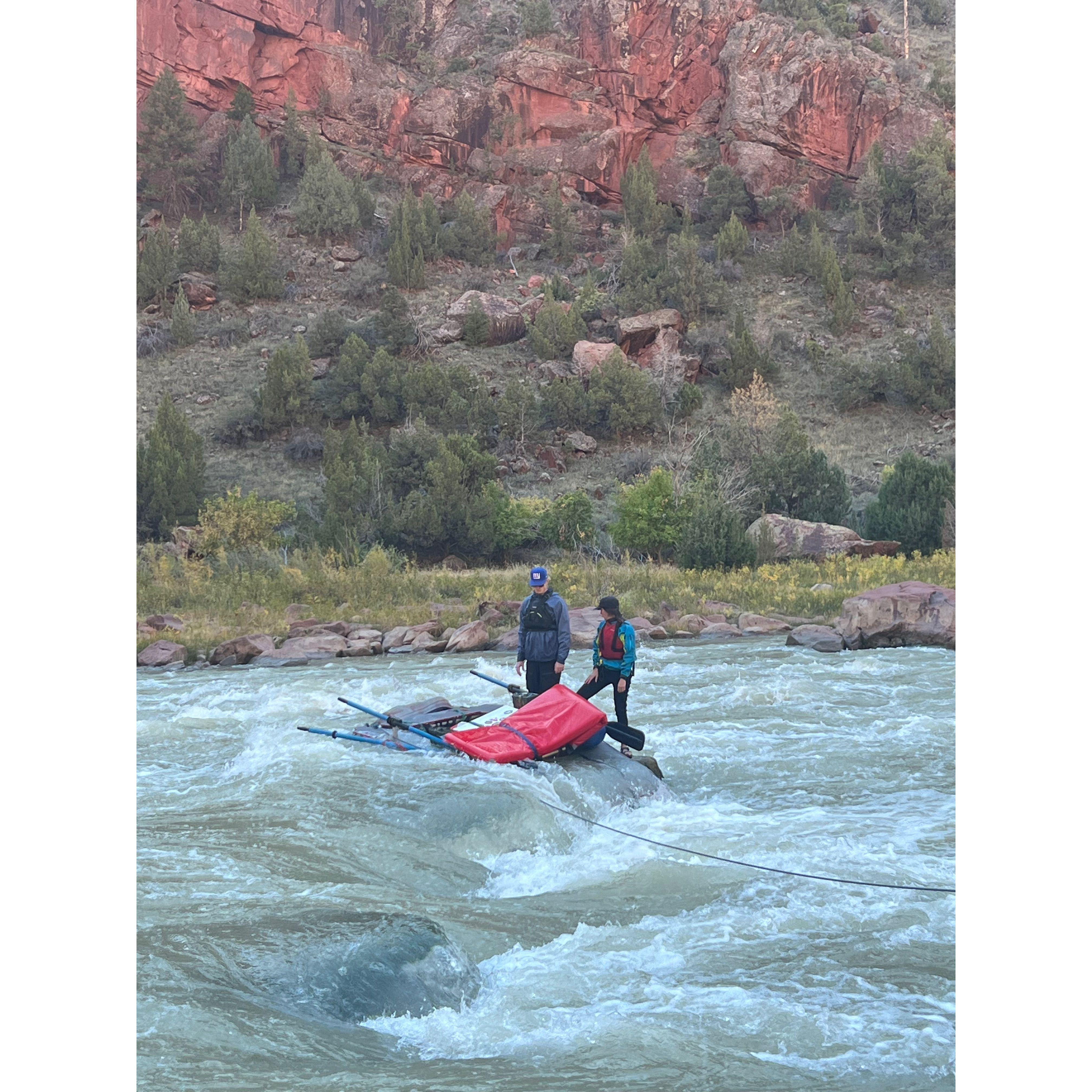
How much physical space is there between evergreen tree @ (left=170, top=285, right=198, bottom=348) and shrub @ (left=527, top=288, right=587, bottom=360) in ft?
20.0

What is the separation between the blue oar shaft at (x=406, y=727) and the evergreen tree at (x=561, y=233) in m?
19.7

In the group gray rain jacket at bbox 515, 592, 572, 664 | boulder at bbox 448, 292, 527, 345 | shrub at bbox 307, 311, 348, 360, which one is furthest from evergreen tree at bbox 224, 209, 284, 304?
gray rain jacket at bbox 515, 592, 572, 664

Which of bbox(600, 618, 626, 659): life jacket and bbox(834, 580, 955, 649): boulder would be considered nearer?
bbox(600, 618, 626, 659): life jacket

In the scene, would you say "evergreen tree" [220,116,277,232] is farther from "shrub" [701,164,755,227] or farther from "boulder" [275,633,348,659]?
"boulder" [275,633,348,659]

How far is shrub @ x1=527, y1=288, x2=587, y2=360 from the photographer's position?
21328 millimetres

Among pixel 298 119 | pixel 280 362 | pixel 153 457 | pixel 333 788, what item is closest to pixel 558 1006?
pixel 333 788

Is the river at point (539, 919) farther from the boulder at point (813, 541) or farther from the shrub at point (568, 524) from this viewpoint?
the shrub at point (568, 524)

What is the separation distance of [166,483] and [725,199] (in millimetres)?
14500

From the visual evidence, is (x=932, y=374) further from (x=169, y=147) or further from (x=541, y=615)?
(x=541, y=615)

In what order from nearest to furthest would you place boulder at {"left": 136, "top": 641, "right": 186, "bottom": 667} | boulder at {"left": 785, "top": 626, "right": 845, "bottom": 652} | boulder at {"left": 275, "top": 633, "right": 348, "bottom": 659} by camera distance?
boulder at {"left": 785, "top": 626, "right": 845, "bottom": 652} < boulder at {"left": 136, "top": 641, "right": 186, "bottom": 667} < boulder at {"left": 275, "top": 633, "right": 348, "bottom": 659}

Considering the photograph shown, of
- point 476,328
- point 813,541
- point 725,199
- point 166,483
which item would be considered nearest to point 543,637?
point 813,541

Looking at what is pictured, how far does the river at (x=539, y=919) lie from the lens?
326 centimetres

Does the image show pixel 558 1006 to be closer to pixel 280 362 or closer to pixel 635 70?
pixel 280 362
